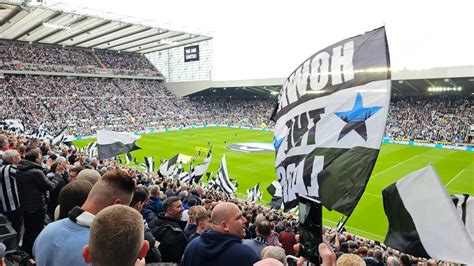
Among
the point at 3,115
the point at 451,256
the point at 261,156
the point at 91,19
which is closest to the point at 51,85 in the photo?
the point at 3,115

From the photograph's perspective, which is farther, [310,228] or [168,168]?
[168,168]

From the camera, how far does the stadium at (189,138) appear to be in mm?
4309

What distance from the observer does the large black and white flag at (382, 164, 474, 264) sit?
4.12 m

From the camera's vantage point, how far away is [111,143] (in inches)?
508

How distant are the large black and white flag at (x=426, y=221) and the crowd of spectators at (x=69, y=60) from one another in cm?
5904

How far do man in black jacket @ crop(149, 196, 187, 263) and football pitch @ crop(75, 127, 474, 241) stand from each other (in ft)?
40.7

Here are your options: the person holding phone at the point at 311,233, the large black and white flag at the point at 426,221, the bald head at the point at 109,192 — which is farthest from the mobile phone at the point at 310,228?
the large black and white flag at the point at 426,221

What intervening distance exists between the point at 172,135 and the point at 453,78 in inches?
1368

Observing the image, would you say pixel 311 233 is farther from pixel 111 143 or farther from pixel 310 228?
pixel 111 143

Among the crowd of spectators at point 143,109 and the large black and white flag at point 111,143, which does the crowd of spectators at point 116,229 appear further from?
the crowd of spectators at point 143,109

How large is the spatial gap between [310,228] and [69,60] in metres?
64.3

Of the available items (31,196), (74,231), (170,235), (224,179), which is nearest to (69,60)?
(224,179)

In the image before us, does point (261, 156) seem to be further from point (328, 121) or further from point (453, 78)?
point (328, 121)

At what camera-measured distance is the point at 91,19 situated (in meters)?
42.4
